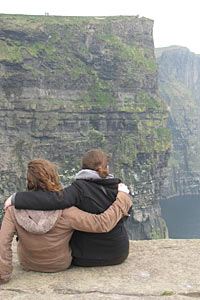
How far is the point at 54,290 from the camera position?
8.46 m

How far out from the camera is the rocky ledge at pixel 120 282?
26.9 feet

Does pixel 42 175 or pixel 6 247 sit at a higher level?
pixel 42 175

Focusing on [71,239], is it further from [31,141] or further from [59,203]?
[31,141]

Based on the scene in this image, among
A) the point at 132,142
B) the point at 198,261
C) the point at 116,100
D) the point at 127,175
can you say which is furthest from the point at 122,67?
the point at 198,261

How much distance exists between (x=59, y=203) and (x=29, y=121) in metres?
86.1

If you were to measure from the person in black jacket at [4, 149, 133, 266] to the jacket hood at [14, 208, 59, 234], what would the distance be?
40 cm

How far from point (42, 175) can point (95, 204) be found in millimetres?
1352

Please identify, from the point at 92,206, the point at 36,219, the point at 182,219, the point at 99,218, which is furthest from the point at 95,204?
the point at 182,219

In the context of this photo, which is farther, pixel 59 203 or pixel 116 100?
pixel 116 100

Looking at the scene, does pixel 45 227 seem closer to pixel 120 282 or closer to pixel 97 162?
pixel 97 162

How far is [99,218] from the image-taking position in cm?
907

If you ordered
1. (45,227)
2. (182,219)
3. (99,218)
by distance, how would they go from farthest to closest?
(182,219)
(99,218)
(45,227)

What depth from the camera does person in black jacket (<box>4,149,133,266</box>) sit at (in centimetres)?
913

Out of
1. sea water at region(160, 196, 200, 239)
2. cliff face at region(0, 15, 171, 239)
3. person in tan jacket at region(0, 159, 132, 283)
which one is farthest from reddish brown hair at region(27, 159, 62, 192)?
sea water at region(160, 196, 200, 239)
